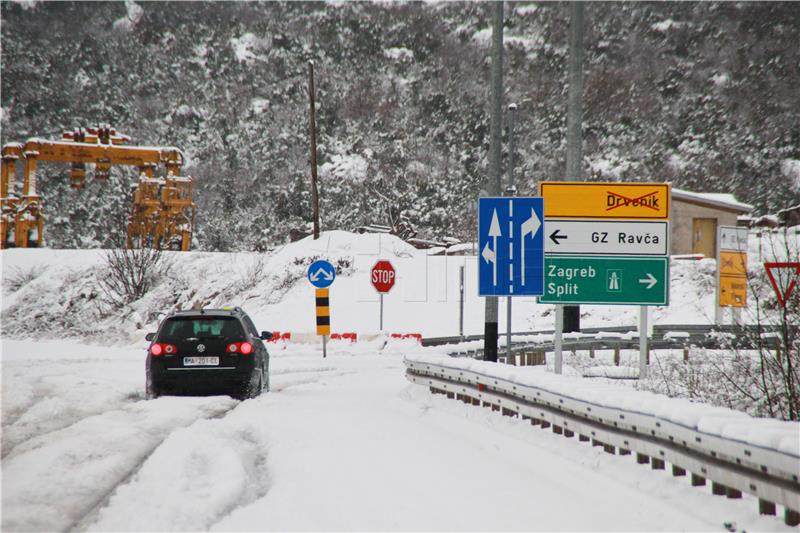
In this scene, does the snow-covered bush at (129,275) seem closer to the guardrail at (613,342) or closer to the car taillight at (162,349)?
the guardrail at (613,342)

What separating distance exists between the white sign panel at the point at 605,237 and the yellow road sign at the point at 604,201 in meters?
0.14

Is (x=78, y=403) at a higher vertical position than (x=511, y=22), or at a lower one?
lower

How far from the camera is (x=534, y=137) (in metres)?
80.4

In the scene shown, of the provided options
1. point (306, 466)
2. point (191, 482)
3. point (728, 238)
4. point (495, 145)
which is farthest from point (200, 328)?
point (728, 238)

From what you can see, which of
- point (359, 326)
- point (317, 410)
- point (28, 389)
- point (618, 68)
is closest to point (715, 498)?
point (317, 410)

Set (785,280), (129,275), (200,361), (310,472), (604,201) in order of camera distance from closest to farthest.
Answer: (310,472), (785,280), (200,361), (604,201), (129,275)

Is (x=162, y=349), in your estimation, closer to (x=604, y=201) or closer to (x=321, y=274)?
(x=604, y=201)

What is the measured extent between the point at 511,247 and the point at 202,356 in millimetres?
5128

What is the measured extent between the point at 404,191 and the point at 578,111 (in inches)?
2213

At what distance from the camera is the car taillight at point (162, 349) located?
1157 centimetres

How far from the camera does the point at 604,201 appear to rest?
13.7 metres

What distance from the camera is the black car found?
1159 centimetres

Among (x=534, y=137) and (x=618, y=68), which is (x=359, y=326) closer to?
(x=534, y=137)

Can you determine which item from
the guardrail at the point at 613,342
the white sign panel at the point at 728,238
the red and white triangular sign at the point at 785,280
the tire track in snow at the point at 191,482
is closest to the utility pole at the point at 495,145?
the red and white triangular sign at the point at 785,280
